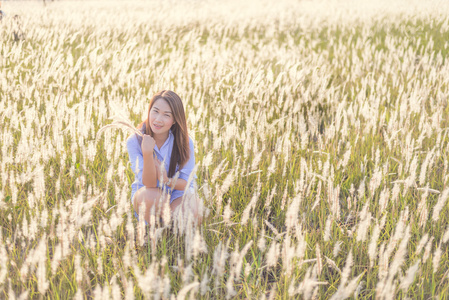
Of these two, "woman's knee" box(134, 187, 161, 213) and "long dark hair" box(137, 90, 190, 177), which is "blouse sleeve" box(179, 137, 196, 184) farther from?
"woman's knee" box(134, 187, 161, 213)

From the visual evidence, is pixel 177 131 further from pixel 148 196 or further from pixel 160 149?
pixel 148 196

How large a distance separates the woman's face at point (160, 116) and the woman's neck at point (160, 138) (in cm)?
10

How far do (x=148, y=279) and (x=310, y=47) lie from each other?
22.4 feet

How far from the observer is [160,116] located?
2021mm

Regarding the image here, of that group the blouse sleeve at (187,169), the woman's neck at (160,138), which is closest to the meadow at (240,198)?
the blouse sleeve at (187,169)

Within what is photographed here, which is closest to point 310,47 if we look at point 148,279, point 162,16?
point 162,16

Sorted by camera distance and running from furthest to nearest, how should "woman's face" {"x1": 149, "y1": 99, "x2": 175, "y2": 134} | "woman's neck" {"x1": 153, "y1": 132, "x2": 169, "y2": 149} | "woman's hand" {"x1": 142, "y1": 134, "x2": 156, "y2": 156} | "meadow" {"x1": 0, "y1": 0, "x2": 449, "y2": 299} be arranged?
Answer: "woman's neck" {"x1": 153, "y1": 132, "x2": 169, "y2": 149}
"woman's face" {"x1": 149, "y1": 99, "x2": 175, "y2": 134}
"woman's hand" {"x1": 142, "y1": 134, "x2": 156, "y2": 156}
"meadow" {"x1": 0, "y1": 0, "x2": 449, "y2": 299}

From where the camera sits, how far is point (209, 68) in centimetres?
455

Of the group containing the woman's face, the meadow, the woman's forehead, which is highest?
the woman's forehead

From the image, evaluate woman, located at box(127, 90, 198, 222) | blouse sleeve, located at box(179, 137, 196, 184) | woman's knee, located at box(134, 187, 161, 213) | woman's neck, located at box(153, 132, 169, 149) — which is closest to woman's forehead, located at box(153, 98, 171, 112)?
woman, located at box(127, 90, 198, 222)

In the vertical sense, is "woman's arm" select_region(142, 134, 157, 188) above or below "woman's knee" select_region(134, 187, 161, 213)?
above

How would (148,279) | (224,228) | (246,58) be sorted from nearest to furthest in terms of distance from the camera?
(148,279)
(224,228)
(246,58)

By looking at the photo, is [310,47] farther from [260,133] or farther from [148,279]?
[148,279]

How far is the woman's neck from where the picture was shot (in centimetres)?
214
